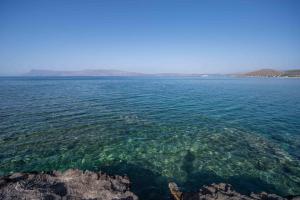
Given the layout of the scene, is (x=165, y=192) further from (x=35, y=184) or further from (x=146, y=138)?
(x=146, y=138)

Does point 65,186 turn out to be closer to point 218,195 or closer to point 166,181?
point 166,181

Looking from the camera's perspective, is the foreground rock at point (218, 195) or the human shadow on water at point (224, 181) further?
the human shadow on water at point (224, 181)

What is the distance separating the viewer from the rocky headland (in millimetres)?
8891

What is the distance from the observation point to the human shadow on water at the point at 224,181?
11188 millimetres

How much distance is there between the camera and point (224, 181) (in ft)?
39.2

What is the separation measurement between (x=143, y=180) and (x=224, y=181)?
5.12 meters

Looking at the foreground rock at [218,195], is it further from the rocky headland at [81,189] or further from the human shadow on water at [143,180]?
the human shadow on water at [143,180]

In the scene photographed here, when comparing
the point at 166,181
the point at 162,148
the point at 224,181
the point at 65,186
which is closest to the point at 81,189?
the point at 65,186

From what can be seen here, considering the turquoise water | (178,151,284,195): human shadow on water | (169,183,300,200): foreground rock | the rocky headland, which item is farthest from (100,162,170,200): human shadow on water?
(178,151,284,195): human shadow on water

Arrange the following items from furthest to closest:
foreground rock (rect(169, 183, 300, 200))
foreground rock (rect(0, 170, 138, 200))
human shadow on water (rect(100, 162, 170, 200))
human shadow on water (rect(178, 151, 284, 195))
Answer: human shadow on water (rect(178, 151, 284, 195)) → human shadow on water (rect(100, 162, 170, 200)) → foreground rock (rect(169, 183, 300, 200)) → foreground rock (rect(0, 170, 138, 200))

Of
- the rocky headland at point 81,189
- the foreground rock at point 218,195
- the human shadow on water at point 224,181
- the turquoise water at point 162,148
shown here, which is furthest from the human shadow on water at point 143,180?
the human shadow on water at point 224,181

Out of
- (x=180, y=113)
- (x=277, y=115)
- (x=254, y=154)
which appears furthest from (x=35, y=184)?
(x=277, y=115)

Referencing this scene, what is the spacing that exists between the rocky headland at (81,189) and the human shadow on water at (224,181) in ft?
4.15

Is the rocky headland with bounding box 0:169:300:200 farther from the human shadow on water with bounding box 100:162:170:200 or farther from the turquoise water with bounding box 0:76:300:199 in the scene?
the turquoise water with bounding box 0:76:300:199
